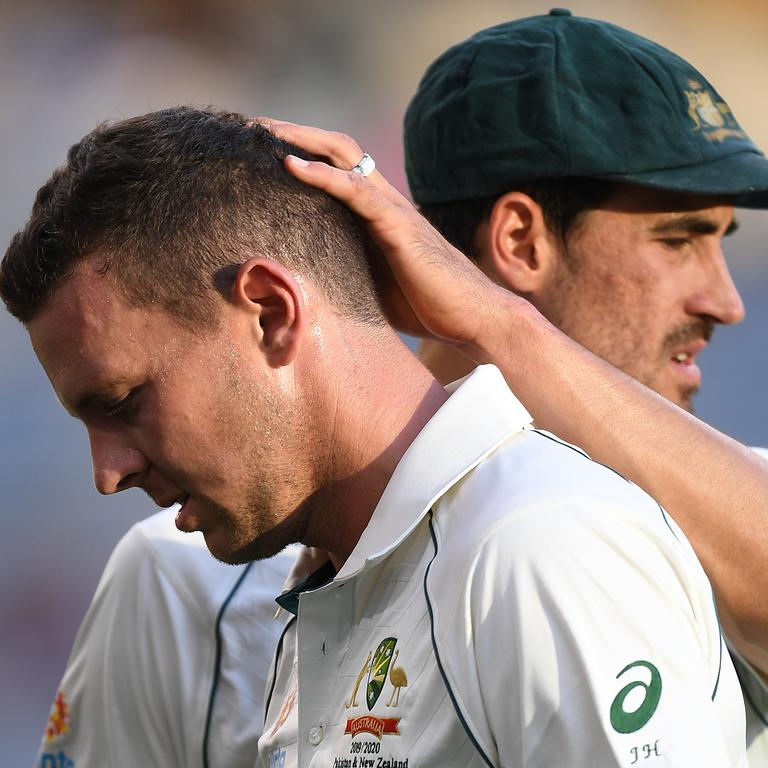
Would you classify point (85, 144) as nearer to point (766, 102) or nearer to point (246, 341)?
point (246, 341)

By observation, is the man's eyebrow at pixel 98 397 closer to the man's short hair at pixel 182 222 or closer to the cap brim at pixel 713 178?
the man's short hair at pixel 182 222

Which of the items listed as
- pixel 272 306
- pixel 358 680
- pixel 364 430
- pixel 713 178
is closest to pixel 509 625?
pixel 358 680

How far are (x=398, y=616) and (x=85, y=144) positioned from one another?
2.38 feet

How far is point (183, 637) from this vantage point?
1979 mm

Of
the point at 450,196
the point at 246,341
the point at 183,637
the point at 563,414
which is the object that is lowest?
the point at 183,637

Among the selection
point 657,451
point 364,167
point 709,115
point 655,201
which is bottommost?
point 657,451

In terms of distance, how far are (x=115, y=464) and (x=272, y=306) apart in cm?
28

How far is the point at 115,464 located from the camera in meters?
1.49

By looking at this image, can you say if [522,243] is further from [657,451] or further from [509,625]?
[509,625]

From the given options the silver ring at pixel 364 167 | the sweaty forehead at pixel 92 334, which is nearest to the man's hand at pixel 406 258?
the silver ring at pixel 364 167

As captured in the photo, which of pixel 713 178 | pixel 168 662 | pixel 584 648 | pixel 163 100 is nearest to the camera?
pixel 584 648

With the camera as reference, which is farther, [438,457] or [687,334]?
[687,334]

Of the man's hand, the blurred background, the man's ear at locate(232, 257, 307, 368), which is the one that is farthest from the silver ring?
the blurred background

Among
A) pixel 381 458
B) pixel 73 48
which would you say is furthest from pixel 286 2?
pixel 381 458
